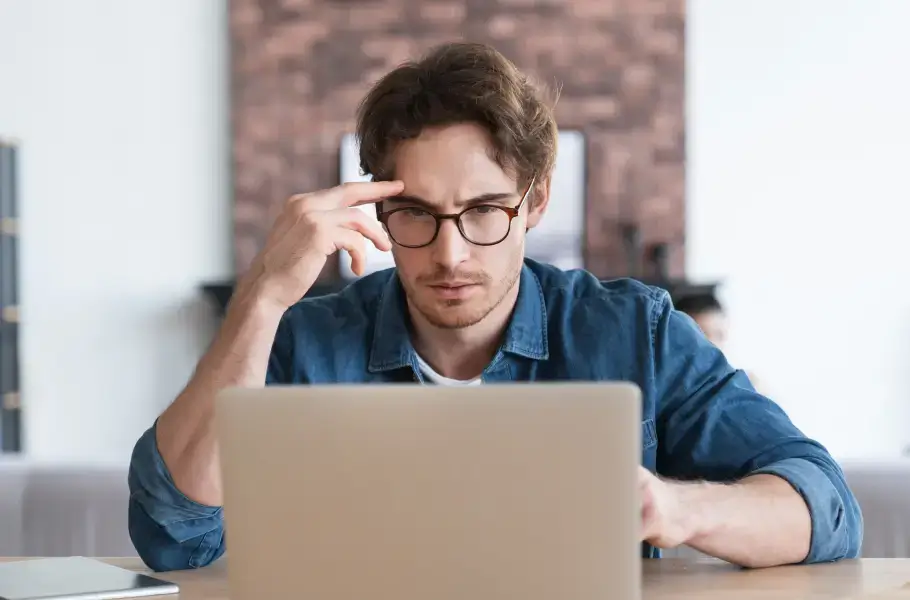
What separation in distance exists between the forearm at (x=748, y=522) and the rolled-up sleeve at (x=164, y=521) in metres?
0.58

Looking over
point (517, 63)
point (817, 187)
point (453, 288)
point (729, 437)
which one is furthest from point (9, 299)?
point (729, 437)

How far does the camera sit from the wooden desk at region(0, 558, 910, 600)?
111 cm

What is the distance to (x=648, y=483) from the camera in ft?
3.49

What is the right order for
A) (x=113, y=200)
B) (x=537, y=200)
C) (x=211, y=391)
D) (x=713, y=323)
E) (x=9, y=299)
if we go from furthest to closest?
(x=113, y=200) → (x=9, y=299) → (x=713, y=323) → (x=537, y=200) → (x=211, y=391)

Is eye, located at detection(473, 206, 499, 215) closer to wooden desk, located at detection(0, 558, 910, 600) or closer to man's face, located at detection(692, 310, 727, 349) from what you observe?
wooden desk, located at detection(0, 558, 910, 600)

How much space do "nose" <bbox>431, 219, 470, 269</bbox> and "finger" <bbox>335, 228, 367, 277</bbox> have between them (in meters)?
0.12

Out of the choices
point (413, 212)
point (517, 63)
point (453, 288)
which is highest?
point (517, 63)

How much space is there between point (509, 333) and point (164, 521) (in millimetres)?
564

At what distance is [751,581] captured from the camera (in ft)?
3.86

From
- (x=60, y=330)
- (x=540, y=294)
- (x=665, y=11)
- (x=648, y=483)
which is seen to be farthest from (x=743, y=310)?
(x=648, y=483)

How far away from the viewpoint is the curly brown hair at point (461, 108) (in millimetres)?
1636

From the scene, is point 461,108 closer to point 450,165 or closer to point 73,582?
point 450,165

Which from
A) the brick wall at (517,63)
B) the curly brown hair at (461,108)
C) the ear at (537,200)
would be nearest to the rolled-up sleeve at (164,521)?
the curly brown hair at (461,108)

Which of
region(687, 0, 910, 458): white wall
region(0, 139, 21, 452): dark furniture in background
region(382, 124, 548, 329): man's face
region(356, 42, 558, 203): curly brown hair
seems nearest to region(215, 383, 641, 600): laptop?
region(382, 124, 548, 329): man's face
